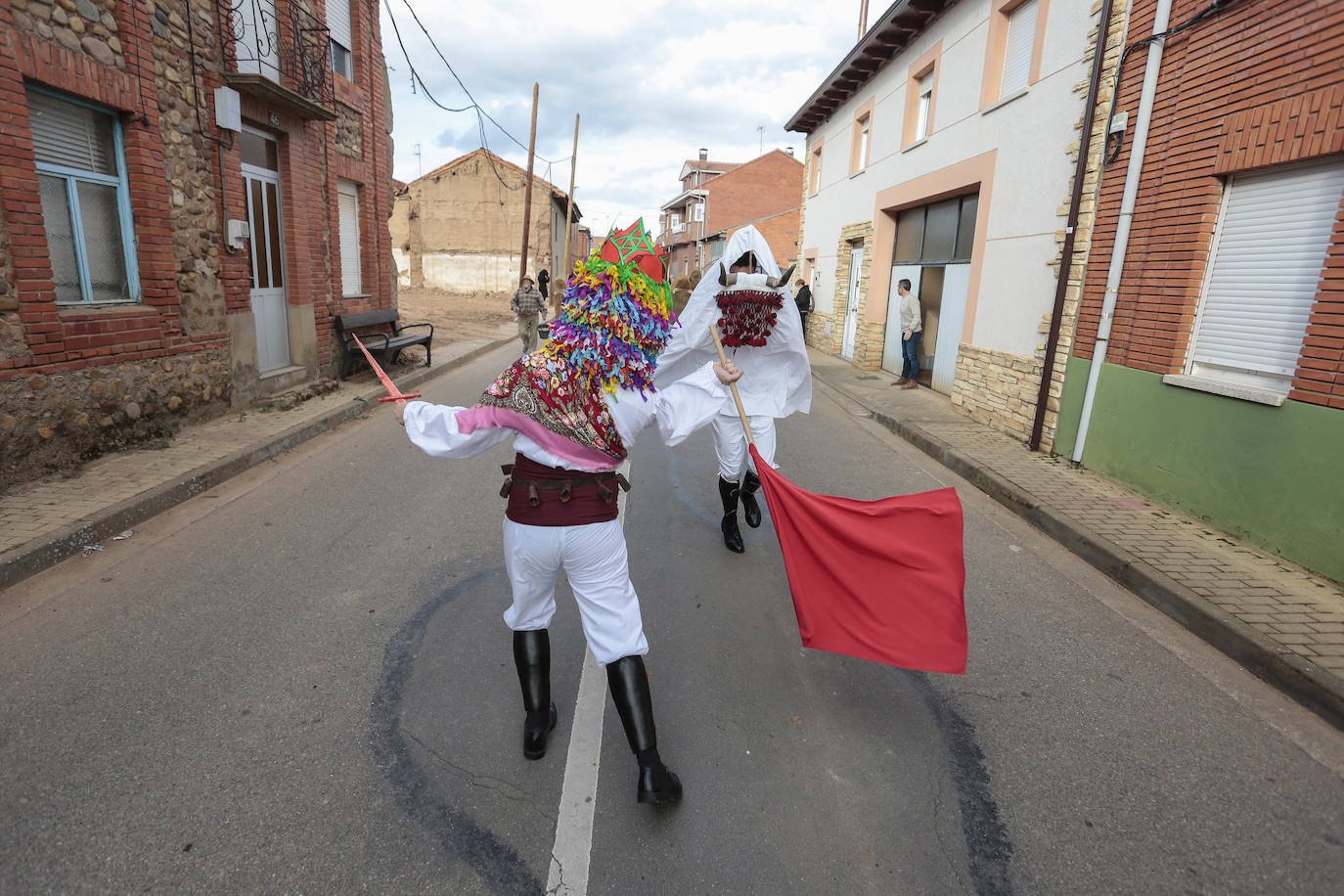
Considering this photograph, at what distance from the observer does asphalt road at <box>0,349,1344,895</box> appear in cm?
234

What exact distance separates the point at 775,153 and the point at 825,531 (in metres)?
48.0

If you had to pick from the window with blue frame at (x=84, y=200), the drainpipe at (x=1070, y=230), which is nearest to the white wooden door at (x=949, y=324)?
the drainpipe at (x=1070, y=230)

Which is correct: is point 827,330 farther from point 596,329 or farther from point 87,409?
point 596,329

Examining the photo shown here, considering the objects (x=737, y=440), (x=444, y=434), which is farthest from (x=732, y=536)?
(x=444, y=434)

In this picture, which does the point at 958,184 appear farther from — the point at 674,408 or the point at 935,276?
the point at 674,408

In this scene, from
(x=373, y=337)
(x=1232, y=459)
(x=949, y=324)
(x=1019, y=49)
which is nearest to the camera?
(x=1232, y=459)

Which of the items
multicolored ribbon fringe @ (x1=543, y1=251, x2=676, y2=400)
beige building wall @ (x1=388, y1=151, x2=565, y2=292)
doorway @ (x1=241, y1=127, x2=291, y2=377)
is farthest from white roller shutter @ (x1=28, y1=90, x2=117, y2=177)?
beige building wall @ (x1=388, y1=151, x2=565, y2=292)

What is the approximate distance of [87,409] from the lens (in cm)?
632

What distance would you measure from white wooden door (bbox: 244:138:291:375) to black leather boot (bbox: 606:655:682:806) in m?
8.50

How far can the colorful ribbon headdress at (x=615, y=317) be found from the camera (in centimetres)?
250

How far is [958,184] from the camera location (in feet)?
36.7

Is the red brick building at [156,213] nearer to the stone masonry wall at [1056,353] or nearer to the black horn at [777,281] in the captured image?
the black horn at [777,281]

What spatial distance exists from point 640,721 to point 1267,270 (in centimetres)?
601

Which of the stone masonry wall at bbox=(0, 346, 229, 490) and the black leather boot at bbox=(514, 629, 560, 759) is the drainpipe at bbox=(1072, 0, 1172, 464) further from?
the stone masonry wall at bbox=(0, 346, 229, 490)
